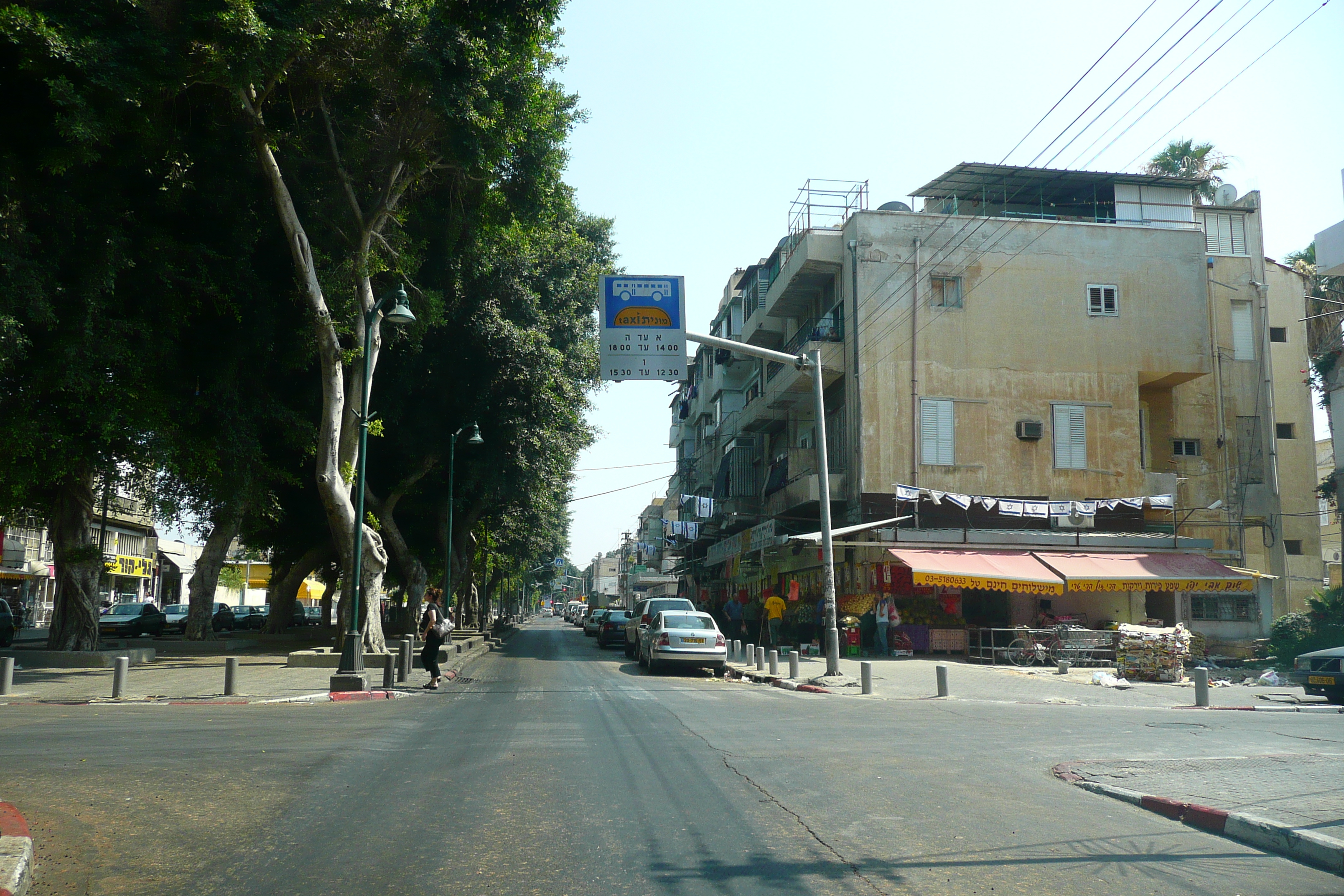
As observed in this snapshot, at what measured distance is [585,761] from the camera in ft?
31.1

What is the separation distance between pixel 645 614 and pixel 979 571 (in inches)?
384

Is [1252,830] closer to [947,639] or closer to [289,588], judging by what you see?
[947,639]

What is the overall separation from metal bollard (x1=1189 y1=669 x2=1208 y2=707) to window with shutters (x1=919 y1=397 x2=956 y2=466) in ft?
46.0

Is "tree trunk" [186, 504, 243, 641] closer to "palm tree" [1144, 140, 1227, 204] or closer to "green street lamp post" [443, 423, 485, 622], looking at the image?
"green street lamp post" [443, 423, 485, 622]

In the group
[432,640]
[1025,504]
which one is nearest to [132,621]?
[432,640]

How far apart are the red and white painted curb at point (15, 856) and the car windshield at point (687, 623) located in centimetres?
1809

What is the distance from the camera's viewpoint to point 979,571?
25547mm

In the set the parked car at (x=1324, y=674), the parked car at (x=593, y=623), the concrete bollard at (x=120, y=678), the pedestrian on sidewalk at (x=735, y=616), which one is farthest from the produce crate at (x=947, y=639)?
the parked car at (x=593, y=623)

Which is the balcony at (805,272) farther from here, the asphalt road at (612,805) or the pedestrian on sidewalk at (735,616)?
the asphalt road at (612,805)

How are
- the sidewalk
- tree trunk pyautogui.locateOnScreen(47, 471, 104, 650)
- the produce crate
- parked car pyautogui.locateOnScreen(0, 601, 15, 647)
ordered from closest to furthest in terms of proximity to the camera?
the sidewalk
tree trunk pyautogui.locateOnScreen(47, 471, 104, 650)
the produce crate
parked car pyautogui.locateOnScreen(0, 601, 15, 647)

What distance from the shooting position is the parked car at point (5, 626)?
1244 inches

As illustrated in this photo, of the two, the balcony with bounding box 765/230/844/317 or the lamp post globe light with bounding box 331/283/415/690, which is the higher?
the balcony with bounding box 765/230/844/317

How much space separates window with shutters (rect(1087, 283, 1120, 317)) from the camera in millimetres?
30906

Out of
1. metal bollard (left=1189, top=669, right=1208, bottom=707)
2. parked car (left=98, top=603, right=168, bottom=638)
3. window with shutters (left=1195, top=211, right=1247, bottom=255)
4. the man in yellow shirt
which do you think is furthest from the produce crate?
parked car (left=98, top=603, right=168, bottom=638)
